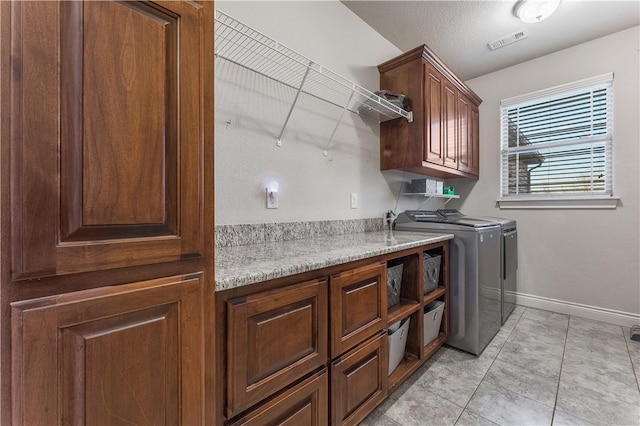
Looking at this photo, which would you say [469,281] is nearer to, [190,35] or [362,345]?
[362,345]

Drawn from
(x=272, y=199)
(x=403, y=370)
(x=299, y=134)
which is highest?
(x=299, y=134)

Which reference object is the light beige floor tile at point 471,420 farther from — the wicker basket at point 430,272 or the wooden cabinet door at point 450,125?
the wooden cabinet door at point 450,125

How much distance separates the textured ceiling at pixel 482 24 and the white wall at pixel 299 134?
0.61ft

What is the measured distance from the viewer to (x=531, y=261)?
9.46 ft

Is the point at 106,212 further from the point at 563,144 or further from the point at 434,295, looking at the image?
the point at 563,144

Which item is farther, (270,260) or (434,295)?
(434,295)

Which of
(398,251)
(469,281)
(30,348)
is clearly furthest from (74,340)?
(469,281)

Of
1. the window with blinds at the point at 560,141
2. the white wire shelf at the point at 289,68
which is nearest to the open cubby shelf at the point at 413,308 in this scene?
the white wire shelf at the point at 289,68

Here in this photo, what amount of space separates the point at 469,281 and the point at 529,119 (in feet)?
6.94

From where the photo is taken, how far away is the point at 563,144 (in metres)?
2.69

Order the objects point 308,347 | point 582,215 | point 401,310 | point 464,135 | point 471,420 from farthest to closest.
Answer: point 464,135
point 582,215
point 401,310
point 471,420
point 308,347

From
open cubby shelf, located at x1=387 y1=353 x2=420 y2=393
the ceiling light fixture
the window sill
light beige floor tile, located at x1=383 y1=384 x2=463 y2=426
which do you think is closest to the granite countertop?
open cubby shelf, located at x1=387 y1=353 x2=420 y2=393

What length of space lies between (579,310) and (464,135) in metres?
2.01

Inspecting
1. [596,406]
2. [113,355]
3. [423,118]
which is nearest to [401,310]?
[596,406]
